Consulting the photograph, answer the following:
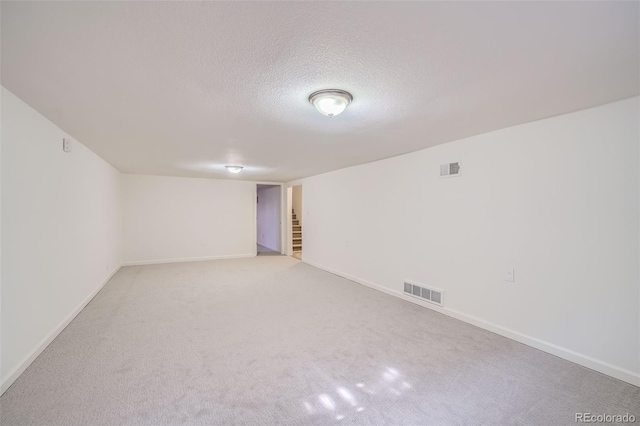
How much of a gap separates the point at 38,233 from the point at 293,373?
2483 mm

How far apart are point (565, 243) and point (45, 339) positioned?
476 cm

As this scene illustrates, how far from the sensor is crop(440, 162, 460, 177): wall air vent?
3367 mm

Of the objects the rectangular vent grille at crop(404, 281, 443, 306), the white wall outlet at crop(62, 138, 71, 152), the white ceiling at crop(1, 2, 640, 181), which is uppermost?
the white ceiling at crop(1, 2, 640, 181)

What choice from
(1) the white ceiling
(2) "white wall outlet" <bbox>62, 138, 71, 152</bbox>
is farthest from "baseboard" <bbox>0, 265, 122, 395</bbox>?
(1) the white ceiling

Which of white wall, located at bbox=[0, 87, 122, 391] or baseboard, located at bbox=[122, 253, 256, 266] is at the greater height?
white wall, located at bbox=[0, 87, 122, 391]

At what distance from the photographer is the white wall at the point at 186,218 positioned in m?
6.55

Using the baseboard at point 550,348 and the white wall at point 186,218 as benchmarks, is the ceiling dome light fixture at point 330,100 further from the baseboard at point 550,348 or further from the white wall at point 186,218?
the white wall at point 186,218

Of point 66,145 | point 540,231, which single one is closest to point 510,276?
point 540,231

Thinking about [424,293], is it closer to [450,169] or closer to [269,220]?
[450,169]

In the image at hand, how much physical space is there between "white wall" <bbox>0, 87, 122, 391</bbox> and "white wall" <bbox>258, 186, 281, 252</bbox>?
5.07m

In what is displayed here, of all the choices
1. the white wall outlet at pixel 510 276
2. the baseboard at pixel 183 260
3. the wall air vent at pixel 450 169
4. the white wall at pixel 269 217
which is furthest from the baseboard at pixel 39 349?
the white wall at pixel 269 217

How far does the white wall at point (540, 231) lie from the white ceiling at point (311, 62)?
340 millimetres

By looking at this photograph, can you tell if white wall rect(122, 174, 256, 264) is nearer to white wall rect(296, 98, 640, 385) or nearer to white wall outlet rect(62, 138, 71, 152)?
white wall outlet rect(62, 138, 71, 152)

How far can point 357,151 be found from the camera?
13.0ft
